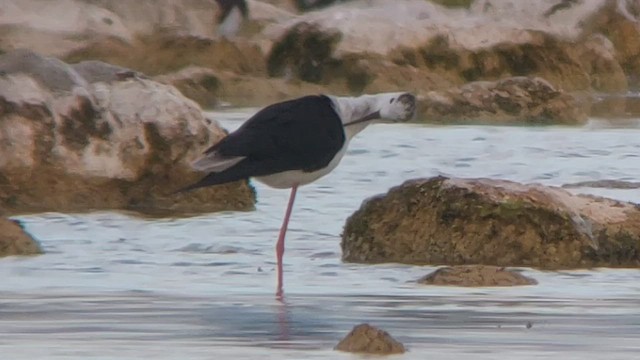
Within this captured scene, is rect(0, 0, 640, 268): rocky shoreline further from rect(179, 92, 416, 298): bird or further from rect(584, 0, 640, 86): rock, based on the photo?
rect(179, 92, 416, 298): bird

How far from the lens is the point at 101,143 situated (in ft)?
45.6

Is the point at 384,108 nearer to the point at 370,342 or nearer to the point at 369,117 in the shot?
the point at 369,117

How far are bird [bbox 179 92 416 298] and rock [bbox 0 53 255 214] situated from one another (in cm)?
243

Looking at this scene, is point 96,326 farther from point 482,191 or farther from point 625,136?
point 625,136

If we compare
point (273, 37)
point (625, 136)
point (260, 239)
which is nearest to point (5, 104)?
point (260, 239)

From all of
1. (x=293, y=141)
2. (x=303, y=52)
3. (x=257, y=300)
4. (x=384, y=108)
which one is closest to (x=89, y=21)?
(x=303, y=52)

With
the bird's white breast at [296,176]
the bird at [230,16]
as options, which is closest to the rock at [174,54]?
the bird at [230,16]

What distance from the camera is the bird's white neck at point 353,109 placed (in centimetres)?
1146

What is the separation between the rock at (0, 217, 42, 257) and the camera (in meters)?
10.9

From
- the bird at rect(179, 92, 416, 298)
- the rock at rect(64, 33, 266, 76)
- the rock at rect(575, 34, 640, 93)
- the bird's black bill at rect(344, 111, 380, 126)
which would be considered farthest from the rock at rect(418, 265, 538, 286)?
the rock at rect(575, 34, 640, 93)

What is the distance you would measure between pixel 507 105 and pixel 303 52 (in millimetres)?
5904

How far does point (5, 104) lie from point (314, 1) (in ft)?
63.5

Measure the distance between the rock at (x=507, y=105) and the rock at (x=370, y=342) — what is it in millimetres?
14971

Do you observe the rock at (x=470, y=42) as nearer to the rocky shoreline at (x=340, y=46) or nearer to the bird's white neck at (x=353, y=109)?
the rocky shoreline at (x=340, y=46)
